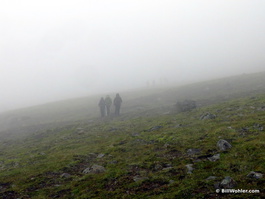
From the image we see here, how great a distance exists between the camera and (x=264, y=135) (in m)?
14.1

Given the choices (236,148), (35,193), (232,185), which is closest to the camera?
(232,185)

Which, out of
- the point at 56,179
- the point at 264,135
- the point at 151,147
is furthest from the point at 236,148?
the point at 56,179

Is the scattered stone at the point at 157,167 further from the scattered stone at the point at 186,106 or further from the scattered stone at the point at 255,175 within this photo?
the scattered stone at the point at 186,106

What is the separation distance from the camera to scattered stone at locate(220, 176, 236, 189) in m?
8.97

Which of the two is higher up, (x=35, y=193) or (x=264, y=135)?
(x=264, y=135)

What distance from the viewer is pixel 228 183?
916 cm

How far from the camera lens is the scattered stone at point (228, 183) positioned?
29.4ft

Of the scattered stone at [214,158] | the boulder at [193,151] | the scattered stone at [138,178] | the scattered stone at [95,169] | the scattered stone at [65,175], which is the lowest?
the scattered stone at [65,175]

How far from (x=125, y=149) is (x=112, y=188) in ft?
24.1

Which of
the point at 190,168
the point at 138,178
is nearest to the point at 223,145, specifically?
the point at 190,168

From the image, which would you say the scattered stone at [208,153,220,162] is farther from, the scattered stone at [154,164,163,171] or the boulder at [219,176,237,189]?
the scattered stone at [154,164,163,171]

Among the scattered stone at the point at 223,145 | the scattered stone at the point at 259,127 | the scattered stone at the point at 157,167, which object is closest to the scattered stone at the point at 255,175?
the scattered stone at the point at 223,145

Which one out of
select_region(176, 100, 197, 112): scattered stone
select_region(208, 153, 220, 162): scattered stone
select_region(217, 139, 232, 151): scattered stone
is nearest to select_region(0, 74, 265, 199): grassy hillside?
select_region(208, 153, 220, 162): scattered stone

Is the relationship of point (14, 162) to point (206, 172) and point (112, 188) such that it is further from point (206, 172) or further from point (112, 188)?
point (206, 172)
